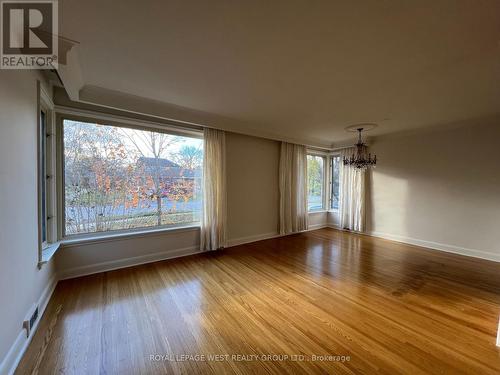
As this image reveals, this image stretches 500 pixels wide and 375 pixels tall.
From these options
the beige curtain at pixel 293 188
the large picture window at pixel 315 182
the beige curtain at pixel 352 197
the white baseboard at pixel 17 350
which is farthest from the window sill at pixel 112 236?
the beige curtain at pixel 352 197

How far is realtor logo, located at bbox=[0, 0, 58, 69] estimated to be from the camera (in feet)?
4.57

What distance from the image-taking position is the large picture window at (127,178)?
280 centimetres

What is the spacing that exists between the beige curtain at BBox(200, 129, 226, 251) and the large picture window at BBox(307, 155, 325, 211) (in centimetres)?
294

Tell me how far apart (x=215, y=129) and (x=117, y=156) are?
1.68 m

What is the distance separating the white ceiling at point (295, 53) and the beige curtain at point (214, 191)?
2.57 feet

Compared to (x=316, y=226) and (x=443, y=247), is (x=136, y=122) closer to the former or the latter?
(x=316, y=226)

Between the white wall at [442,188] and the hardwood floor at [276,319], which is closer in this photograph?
the hardwood floor at [276,319]

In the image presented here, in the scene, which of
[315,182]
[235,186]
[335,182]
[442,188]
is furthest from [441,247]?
[235,186]

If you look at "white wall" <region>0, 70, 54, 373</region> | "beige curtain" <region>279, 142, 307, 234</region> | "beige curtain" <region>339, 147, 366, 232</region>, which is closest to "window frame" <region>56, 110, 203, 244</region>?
"white wall" <region>0, 70, 54, 373</region>

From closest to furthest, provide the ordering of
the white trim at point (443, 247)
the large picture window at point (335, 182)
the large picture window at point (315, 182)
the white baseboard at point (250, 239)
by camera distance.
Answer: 1. the white trim at point (443, 247)
2. the white baseboard at point (250, 239)
3. the large picture window at point (315, 182)
4. the large picture window at point (335, 182)

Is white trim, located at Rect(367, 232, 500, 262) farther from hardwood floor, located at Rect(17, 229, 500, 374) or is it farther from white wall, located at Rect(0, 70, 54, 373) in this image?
white wall, located at Rect(0, 70, 54, 373)

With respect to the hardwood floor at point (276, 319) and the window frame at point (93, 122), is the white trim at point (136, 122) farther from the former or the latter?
the hardwood floor at point (276, 319)

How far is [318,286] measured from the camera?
2.60 metres

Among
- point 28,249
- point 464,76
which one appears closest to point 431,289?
point 464,76
